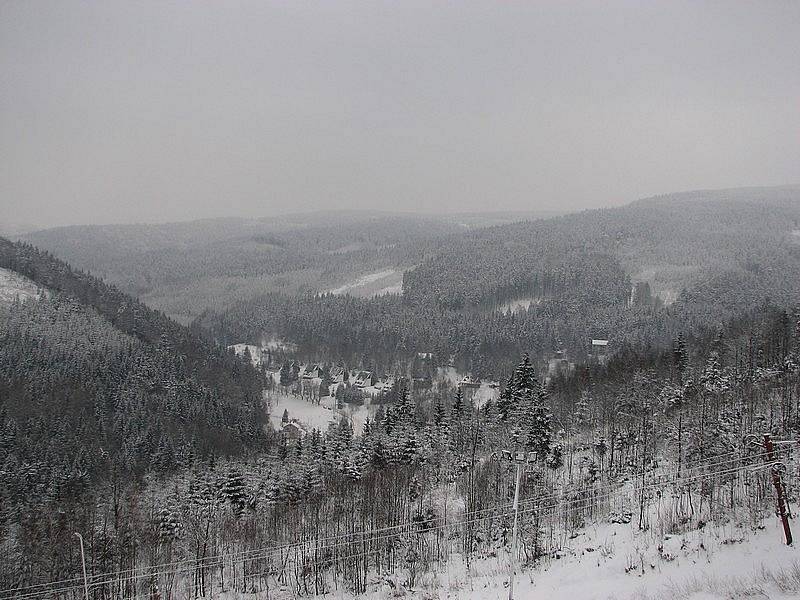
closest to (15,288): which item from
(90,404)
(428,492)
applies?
(90,404)

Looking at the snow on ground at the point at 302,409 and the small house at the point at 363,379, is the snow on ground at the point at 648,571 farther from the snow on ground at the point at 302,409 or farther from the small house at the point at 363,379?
the small house at the point at 363,379

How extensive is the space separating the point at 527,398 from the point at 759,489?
114 feet

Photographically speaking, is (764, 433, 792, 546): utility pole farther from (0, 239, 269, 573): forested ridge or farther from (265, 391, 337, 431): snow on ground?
(265, 391, 337, 431): snow on ground

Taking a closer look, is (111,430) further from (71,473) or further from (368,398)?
(368,398)

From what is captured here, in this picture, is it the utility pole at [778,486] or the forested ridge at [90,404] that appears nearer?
the utility pole at [778,486]

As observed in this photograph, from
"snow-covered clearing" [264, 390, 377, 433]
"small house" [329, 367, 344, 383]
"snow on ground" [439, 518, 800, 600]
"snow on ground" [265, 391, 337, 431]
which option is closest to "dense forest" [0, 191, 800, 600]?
"snow on ground" [439, 518, 800, 600]

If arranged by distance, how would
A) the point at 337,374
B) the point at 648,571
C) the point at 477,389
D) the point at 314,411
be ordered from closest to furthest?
the point at 648,571 < the point at 314,411 < the point at 477,389 < the point at 337,374

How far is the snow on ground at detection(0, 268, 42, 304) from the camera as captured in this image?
151 meters

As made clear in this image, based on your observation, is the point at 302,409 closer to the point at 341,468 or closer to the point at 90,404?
the point at 90,404

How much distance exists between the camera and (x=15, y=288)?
156750mm

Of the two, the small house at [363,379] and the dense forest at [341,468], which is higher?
the dense forest at [341,468]

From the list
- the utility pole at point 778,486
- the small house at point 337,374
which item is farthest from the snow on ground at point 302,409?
the utility pole at point 778,486

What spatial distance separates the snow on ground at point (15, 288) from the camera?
15112 centimetres

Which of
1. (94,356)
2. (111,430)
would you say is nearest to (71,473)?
(111,430)
